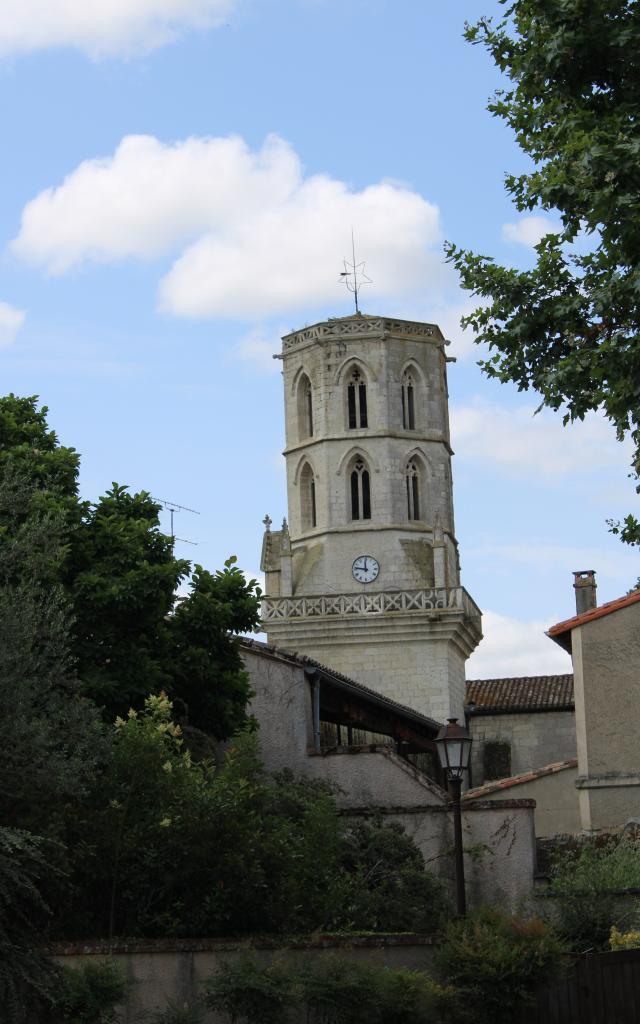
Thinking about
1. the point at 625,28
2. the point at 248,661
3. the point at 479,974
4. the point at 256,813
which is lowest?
the point at 479,974

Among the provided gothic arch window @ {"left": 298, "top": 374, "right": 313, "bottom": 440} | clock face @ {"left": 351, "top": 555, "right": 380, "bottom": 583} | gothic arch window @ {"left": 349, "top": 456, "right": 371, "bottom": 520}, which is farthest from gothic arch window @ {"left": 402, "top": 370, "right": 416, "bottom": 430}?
clock face @ {"left": 351, "top": 555, "right": 380, "bottom": 583}

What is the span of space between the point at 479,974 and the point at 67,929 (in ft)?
15.4

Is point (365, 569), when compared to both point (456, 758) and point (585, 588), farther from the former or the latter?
point (456, 758)

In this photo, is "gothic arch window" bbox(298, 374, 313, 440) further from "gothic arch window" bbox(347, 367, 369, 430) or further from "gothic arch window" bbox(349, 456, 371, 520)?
"gothic arch window" bbox(349, 456, 371, 520)

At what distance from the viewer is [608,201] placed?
567 inches

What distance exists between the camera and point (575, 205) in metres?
15.5

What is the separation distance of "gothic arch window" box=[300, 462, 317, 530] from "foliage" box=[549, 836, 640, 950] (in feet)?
145

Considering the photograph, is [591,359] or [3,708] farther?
[3,708]

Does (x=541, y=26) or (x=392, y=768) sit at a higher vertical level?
(x=541, y=26)

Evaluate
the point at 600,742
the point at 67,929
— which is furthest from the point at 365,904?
the point at 600,742

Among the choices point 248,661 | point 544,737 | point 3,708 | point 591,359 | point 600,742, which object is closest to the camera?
point 591,359

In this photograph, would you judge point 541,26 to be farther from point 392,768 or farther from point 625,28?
point 392,768

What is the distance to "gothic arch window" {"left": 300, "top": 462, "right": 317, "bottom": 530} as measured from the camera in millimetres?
66000

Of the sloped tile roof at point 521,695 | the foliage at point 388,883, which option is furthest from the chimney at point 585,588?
the foliage at point 388,883
